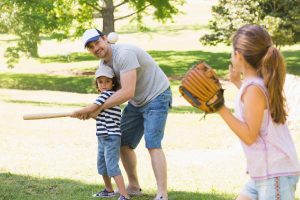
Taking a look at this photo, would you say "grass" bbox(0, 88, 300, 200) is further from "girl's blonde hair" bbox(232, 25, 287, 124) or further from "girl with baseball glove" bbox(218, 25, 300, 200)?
"girl's blonde hair" bbox(232, 25, 287, 124)

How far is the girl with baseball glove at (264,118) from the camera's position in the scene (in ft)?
7.17

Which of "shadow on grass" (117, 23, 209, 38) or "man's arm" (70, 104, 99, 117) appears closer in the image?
"man's arm" (70, 104, 99, 117)

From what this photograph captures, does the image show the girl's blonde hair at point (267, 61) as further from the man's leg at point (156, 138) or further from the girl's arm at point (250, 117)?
the man's leg at point (156, 138)

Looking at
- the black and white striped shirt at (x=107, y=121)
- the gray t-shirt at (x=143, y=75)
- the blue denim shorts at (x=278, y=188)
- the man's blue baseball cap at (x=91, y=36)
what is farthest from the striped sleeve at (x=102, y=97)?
the blue denim shorts at (x=278, y=188)

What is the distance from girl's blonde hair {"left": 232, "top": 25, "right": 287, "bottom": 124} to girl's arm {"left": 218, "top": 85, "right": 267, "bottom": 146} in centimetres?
7

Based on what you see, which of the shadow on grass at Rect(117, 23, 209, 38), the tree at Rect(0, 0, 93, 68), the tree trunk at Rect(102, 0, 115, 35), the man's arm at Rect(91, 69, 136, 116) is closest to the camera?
the man's arm at Rect(91, 69, 136, 116)

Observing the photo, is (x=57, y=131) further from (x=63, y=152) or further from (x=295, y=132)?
(x=295, y=132)

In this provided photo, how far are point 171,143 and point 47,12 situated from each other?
15.9 m

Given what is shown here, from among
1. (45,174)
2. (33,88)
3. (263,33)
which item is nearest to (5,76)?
(33,88)

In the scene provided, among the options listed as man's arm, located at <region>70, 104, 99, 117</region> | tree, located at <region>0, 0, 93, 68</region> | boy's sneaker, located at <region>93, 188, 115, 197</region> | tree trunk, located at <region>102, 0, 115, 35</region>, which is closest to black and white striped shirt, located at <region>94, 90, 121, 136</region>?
man's arm, located at <region>70, 104, 99, 117</region>

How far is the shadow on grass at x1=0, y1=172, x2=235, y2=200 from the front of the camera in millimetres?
4031

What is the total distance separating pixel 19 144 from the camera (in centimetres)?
635

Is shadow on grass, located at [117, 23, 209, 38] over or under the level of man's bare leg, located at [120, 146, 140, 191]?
over

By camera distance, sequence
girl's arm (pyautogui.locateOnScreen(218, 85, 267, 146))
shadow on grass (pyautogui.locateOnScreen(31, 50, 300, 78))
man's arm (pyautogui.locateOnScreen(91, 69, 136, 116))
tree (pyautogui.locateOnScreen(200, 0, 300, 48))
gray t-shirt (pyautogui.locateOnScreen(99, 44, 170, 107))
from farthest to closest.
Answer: shadow on grass (pyautogui.locateOnScreen(31, 50, 300, 78))
tree (pyautogui.locateOnScreen(200, 0, 300, 48))
gray t-shirt (pyautogui.locateOnScreen(99, 44, 170, 107))
man's arm (pyautogui.locateOnScreen(91, 69, 136, 116))
girl's arm (pyautogui.locateOnScreen(218, 85, 267, 146))
